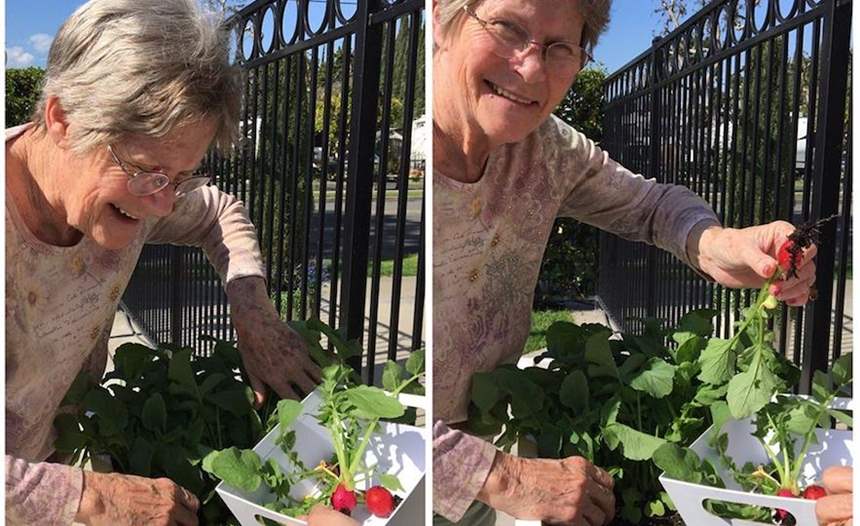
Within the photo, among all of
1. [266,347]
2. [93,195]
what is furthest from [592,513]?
[93,195]

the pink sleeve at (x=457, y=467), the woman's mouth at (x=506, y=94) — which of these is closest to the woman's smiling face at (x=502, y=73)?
the woman's mouth at (x=506, y=94)

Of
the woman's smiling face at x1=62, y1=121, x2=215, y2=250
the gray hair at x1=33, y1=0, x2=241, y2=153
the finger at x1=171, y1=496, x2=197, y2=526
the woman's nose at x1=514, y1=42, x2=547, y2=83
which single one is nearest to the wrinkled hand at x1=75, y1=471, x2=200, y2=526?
the finger at x1=171, y1=496, x2=197, y2=526

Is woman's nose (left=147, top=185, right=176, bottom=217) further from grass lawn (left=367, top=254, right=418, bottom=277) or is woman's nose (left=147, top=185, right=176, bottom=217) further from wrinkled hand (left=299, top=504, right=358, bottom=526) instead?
wrinkled hand (left=299, top=504, right=358, bottom=526)

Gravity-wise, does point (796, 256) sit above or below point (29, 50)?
below

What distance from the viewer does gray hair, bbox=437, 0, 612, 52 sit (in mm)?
905

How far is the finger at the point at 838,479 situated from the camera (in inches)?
34.1

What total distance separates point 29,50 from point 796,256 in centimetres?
87

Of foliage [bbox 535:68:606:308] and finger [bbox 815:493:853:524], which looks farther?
foliage [bbox 535:68:606:308]

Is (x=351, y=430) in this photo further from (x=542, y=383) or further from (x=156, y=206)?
(x=156, y=206)

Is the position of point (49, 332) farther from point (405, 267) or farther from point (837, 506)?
point (837, 506)

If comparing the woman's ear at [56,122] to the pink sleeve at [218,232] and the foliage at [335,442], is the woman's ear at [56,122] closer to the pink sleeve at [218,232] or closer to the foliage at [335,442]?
the pink sleeve at [218,232]

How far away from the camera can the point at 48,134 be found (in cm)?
90

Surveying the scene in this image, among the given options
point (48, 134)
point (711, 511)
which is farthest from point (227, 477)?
point (711, 511)

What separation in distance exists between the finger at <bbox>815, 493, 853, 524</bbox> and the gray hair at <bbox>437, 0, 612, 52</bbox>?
549 mm
